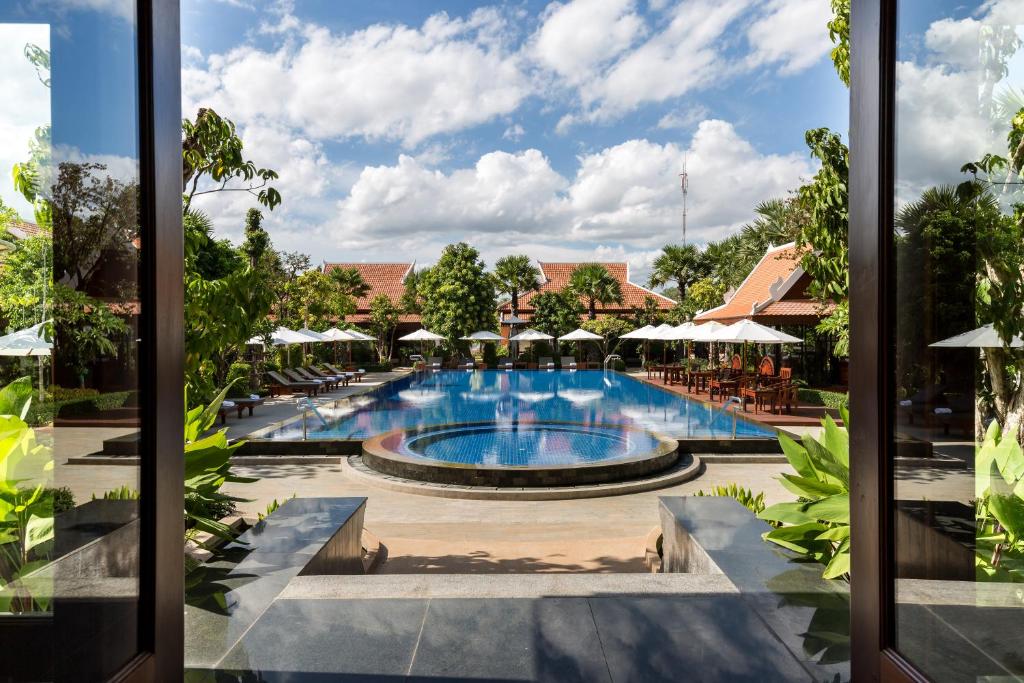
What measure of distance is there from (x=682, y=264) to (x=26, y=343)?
40766mm

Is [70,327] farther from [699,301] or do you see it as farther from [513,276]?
[513,276]

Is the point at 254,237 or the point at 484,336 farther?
the point at 484,336

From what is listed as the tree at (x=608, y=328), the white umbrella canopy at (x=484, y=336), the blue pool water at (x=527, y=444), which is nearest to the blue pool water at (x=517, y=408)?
the blue pool water at (x=527, y=444)

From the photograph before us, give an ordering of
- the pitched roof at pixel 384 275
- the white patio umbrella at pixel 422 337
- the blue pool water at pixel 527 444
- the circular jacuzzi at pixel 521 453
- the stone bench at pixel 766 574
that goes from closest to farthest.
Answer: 1. the stone bench at pixel 766 574
2. the circular jacuzzi at pixel 521 453
3. the blue pool water at pixel 527 444
4. the white patio umbrella at pixel 422 337
5. the pitched roof at pixel 384 275

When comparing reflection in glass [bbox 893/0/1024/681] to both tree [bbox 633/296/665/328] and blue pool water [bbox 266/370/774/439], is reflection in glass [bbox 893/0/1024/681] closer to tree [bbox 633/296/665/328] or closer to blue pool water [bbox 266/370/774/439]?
blue pool water [bbox 266/370/774/439]

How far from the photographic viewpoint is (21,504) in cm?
172

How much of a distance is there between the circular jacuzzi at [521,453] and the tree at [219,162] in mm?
5328

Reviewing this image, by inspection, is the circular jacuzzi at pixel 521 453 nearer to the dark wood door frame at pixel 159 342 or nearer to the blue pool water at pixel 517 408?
the blue pool water at pixel 517 408

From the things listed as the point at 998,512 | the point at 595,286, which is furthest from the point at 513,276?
the point at 998,512

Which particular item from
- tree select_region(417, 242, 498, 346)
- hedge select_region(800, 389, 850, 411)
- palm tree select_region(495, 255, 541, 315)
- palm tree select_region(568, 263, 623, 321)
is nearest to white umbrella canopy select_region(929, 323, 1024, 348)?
hedge select_region(800, 389, 850, 411)

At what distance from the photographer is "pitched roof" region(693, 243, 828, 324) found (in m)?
20.2

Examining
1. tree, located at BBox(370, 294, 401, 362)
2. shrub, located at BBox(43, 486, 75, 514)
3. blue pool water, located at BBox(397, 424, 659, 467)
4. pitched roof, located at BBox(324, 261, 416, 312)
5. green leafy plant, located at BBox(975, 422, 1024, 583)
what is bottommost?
blue pool water, located at BBox(397, 424, 659, 467)

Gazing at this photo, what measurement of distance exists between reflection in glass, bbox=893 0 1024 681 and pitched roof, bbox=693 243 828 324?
1735 cm

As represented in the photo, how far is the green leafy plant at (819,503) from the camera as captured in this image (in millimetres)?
3629
